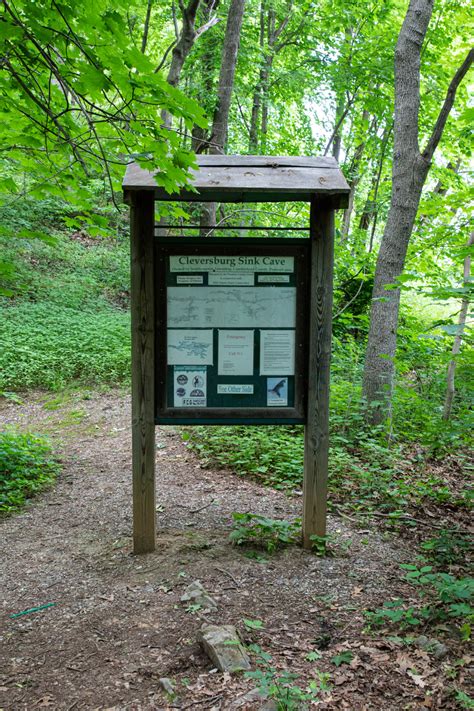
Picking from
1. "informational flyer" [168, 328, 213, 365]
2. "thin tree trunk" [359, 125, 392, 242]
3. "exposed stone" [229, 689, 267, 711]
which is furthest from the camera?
"thin tree trunk" [359, 125, 392, 242]

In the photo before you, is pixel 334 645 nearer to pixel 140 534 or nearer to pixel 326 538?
pixel 326 538

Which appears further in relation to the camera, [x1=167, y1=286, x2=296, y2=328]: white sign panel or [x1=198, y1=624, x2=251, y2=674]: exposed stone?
[x1=167, y1=286, x2=296, y2=328]: white sign panel

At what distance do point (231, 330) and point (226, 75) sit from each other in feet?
23.3

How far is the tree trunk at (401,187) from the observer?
6973 millimetres

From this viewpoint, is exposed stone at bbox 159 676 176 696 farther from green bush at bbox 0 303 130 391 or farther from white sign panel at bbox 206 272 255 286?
green bush at bbox 0 303 130 391

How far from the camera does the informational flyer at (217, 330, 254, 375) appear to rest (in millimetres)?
4055

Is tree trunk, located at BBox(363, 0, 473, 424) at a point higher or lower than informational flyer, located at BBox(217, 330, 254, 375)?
higher

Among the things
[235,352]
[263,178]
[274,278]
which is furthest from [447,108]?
[235,352]

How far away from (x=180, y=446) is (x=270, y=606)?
3.97m

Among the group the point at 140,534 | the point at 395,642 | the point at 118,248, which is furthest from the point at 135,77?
the point at 118,248

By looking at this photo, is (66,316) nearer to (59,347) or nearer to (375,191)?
(59,347)

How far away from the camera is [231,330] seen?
4.05 metres

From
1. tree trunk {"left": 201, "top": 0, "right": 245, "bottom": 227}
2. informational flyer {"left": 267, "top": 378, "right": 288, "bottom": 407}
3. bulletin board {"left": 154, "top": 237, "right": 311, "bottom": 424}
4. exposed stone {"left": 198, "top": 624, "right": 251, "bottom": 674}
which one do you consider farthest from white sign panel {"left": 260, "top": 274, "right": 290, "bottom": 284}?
tree trunk {"left": 201, "top": 0, "right": 245, "bottom": 227}

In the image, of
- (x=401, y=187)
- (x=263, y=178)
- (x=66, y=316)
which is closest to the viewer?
(x=263, y=178)
